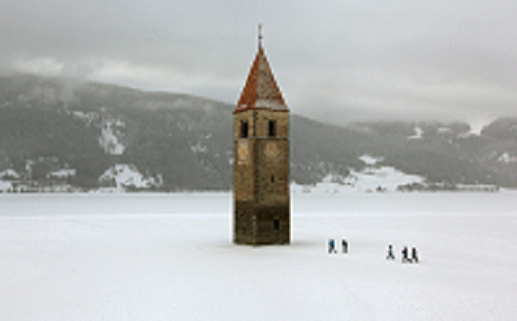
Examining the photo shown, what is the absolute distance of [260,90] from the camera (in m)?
45.3

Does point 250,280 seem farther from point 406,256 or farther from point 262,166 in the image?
point 262,166

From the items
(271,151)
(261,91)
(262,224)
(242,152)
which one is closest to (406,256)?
(262,224)

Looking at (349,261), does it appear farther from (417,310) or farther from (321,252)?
(417,310)

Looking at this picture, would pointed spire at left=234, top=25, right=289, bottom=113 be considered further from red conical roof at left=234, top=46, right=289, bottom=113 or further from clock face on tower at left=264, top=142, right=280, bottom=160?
clock face on tower at left=264, top=142, right=280, bottom=160

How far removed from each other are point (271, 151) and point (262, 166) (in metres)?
1.60

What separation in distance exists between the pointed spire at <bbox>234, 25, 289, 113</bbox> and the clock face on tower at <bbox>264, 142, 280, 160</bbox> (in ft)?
10.6

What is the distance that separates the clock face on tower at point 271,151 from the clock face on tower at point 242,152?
1.79m

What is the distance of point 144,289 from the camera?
27.9 metres

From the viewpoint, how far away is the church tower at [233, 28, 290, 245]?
43.6m

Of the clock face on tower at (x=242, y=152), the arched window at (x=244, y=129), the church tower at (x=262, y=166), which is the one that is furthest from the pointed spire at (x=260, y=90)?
the clock face on tower at (x=242, y=152)

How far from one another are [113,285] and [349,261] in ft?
53.8

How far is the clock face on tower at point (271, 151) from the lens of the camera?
44.3 m

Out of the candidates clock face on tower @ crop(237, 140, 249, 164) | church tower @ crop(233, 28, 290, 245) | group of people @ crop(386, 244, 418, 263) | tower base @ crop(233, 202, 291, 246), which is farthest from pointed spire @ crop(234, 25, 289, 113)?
group of people @ crop(386, 244, 418, 263)

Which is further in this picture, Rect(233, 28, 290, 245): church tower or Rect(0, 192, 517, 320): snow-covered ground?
Rect(233, 28, 290, 245): church tower
